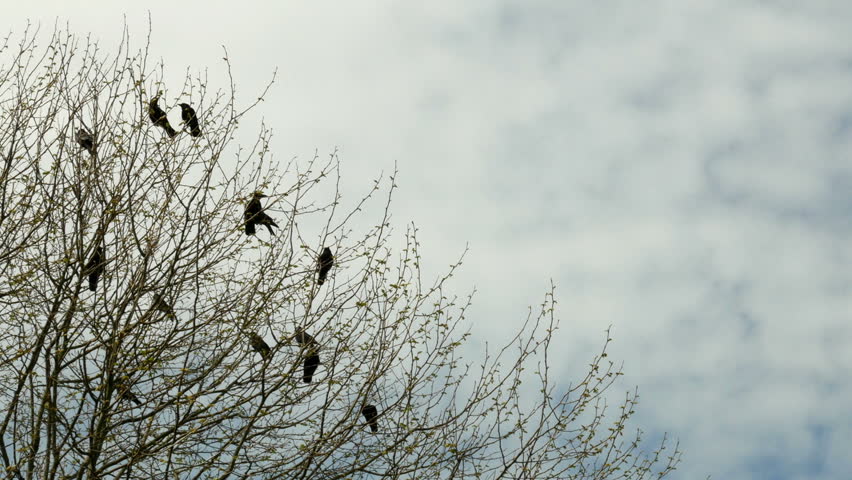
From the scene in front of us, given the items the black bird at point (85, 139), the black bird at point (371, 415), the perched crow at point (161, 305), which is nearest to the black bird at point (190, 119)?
the black bird at point (85, 139)

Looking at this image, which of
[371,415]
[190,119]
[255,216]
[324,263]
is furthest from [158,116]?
[371,415]

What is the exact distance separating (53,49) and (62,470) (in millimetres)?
5074

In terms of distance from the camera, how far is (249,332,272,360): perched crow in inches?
319

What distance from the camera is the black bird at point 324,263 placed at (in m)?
8.41

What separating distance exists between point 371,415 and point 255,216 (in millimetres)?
2571

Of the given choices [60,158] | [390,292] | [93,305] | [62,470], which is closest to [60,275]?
[93,305]

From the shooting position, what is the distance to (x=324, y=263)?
333 inches

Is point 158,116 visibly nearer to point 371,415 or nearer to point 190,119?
point 190,119

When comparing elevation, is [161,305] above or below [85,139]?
below

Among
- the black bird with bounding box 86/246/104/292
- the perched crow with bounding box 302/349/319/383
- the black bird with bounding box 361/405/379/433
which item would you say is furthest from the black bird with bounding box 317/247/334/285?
the black bird with bounding box 86/246/104/292

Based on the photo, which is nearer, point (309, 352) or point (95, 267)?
point (309, 352)

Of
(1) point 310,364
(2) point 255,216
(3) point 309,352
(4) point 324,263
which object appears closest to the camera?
(3) point 309,352

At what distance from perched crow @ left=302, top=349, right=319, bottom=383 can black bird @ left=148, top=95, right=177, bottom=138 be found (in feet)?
9.94

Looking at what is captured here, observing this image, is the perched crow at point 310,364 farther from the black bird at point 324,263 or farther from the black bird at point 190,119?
the black bird at point 190,119
